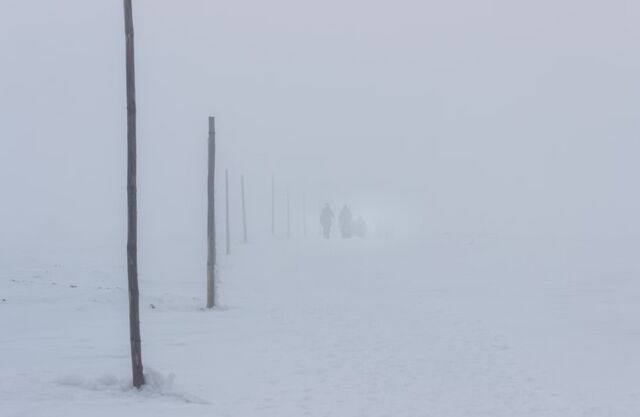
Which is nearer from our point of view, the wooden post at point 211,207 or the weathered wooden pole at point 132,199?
the weathered wooden pole at point 132,199

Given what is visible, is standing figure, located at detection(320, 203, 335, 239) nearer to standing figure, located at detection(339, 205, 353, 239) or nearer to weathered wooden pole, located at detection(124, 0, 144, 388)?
standing figure, located at detection(339, 205, 353, 239)

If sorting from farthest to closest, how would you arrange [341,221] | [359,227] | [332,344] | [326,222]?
[359,227]
[341,221]
[326,222]
[332,344]

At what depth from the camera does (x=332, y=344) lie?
13516 millimetres

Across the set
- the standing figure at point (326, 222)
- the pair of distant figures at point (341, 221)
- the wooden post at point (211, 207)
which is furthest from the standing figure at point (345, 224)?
the wooden post at point (211, 207)

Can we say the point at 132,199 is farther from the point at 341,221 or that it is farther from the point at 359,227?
the point at 359,227

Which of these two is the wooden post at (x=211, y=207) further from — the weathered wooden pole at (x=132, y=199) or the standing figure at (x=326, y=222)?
the standing figure at (x=326, y=222)

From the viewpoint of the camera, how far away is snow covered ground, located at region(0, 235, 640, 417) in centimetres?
925

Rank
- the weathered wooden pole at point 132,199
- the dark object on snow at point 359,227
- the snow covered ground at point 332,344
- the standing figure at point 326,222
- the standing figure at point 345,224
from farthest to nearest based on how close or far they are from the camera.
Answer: the dark object on snow at point 359,227, the standing figure at point 345,224, the standing figure at point 326,222, the weathered wooden pole at point 132,199, the snow covered ground at point 332,344

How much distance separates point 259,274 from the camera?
95.0ft

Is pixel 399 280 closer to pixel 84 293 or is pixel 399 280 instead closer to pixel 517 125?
pixel 84 293

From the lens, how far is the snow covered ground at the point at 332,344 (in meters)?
9.25

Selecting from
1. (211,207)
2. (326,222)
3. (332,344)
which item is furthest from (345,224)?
(332,344)

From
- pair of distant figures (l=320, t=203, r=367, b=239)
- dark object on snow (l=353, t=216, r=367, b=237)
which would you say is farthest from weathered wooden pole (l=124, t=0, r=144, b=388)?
dark object on snow (l=353, t=216, r=367, b=237)

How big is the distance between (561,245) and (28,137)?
138m
